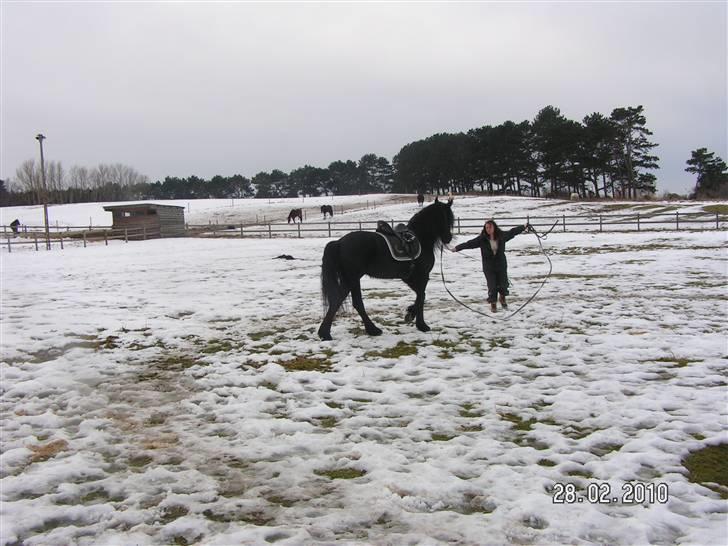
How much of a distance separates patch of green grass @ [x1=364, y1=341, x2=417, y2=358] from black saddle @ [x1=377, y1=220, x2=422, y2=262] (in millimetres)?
1272

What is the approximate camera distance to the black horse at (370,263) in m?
6.53

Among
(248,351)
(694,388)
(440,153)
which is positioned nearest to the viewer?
(694,388)

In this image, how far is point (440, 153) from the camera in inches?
3130

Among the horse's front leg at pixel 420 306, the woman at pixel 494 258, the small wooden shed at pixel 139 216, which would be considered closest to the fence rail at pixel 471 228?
the small wooden shed at pixel 139 216

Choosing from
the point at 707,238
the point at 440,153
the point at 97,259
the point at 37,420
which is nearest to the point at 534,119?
the point at 440,153

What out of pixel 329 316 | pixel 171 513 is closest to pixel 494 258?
pixel 329 316

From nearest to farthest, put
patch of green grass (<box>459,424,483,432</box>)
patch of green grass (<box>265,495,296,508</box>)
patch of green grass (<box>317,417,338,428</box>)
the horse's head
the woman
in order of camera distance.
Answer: patch of green grass (<box>265,495,296,508</box>), patch of green grass (<box>459,424,483,432</box>), patch of green grass (<box>317,417,338,428</box>), the horse's head, the woman

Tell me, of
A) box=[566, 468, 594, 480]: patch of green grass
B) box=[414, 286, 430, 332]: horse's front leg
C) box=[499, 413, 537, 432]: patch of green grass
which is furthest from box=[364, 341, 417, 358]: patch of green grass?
box=[566, 468, 594, 480]: patch of green grass

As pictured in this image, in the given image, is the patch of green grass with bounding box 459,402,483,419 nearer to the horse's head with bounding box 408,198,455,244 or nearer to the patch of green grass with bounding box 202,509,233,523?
the patch of green grass with bounding box 202,509,233,523

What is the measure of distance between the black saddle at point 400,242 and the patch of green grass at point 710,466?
164 inches

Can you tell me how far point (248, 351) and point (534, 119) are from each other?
2824 inches

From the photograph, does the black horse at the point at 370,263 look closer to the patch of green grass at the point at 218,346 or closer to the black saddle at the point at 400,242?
the black saddle at the point at 400,242

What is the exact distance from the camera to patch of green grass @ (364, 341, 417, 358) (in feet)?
19.3

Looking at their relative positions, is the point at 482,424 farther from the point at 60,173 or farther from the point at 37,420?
the point at 60,173
